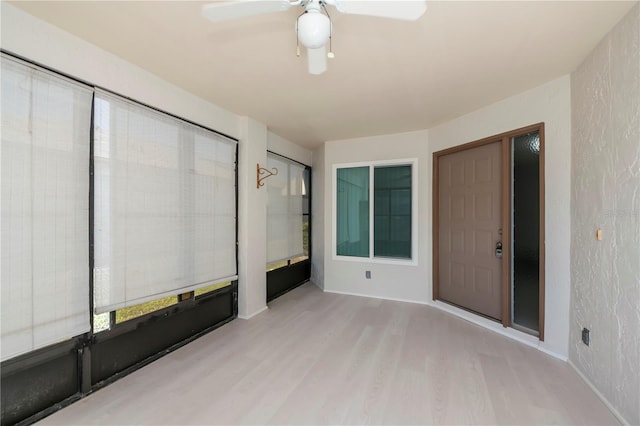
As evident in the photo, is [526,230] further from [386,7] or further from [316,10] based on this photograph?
[316,10]

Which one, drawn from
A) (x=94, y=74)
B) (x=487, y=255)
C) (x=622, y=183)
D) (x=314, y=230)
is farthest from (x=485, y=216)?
(x=94, y=74)

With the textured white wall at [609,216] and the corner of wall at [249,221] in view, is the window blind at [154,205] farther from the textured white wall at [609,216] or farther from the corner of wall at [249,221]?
the textured white wall at [609,216]

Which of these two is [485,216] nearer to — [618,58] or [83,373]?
[618,58]

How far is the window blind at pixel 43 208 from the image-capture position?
1539 millimetres

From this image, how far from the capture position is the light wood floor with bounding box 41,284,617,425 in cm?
172

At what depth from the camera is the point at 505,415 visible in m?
1.72

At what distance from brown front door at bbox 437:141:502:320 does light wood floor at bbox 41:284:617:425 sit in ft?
1.54

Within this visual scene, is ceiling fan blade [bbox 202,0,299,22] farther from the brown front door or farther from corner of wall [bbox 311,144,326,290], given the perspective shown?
corner of wall [bbox 311,144,326,290]

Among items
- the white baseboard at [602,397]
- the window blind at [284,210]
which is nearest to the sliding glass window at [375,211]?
the window blind at [284,210]

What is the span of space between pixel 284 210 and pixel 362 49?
2.77 m

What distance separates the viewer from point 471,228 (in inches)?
130

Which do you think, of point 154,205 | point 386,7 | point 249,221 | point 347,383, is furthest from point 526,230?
point 154,205

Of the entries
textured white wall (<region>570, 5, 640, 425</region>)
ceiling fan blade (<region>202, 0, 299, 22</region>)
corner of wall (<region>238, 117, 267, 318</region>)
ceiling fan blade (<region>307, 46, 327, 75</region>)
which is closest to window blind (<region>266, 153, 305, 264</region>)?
corner of wall (<region>238, 117, 267, 318</region>)

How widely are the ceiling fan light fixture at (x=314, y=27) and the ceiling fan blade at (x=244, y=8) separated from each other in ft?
0.29
